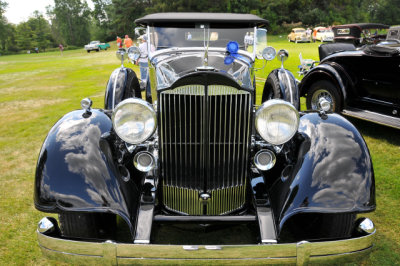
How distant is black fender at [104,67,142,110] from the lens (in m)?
4.29

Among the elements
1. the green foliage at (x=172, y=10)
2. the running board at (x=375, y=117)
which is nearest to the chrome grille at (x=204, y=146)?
the running board at (x=375, y=117)

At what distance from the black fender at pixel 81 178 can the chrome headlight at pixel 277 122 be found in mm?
1145

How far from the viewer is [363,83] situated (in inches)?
224

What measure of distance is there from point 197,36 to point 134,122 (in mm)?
1558

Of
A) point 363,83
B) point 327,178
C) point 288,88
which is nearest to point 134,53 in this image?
point 288,88

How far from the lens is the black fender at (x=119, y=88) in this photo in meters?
4.29

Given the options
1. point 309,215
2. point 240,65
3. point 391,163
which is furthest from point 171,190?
point 391,163

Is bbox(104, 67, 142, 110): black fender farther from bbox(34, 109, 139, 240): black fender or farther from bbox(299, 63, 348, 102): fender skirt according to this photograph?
bbox(299, 63, 348, 102): fender skirt

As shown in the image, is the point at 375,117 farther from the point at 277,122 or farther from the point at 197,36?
the point at 277,122

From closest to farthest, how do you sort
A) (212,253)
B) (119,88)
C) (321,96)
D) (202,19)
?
(212,253) → (202,19) → (119,88) → (321,96)

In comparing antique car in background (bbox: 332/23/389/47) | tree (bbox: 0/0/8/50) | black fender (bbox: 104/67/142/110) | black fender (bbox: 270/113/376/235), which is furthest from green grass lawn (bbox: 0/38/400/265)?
tree (bbox: 0/0/8/50)

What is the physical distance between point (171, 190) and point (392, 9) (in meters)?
65.5

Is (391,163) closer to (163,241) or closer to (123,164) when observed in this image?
(163,241)

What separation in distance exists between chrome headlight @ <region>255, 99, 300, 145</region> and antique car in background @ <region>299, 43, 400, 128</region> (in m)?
3.47
